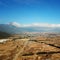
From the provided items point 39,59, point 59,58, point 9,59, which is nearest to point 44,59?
point 39,59

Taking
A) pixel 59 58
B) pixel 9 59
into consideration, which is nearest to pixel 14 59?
pixel 9 59

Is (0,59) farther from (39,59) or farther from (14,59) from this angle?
(39,59)

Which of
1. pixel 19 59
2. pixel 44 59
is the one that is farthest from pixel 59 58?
pixel 19 59

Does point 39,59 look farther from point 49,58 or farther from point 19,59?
point 19,59

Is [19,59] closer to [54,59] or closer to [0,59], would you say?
[0,59]

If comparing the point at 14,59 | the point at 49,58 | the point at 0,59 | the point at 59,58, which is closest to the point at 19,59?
the point at 14,59
